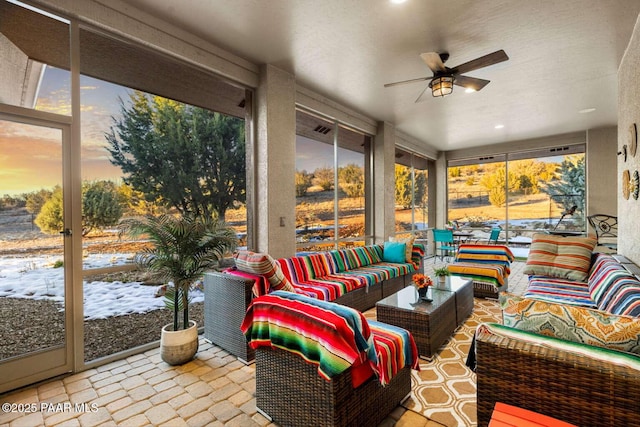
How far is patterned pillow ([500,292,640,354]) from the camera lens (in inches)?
47.5

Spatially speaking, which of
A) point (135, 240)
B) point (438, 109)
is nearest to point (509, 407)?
point (135, 240)

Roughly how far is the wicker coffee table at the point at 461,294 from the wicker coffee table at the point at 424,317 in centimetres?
15

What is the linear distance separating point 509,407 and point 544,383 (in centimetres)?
18

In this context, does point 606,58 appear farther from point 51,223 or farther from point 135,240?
point 51,223

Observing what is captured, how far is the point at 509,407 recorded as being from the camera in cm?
128

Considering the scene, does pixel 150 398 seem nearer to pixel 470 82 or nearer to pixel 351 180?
pixel 470 82

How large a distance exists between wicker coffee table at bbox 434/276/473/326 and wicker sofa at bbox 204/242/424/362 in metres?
0.83

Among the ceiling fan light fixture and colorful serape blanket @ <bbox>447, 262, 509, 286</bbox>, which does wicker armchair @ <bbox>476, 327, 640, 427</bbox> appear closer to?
the ceiling fan light fixture

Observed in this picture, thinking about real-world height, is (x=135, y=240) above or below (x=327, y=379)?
above

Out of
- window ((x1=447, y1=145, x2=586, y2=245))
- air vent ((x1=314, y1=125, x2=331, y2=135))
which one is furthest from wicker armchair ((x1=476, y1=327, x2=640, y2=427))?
window ((x1=447, y1=145, x2=586, y2=245))

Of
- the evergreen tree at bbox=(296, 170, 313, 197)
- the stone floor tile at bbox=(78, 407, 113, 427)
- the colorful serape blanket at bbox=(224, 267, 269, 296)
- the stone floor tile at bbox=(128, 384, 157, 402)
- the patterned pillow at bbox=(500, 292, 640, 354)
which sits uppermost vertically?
the evergreen tree at bbox=(296, 170, 313, 197)

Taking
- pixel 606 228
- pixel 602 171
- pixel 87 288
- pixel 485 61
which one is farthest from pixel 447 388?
pixel 602 171

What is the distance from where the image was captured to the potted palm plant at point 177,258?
2574 mm

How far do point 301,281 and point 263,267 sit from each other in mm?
935
